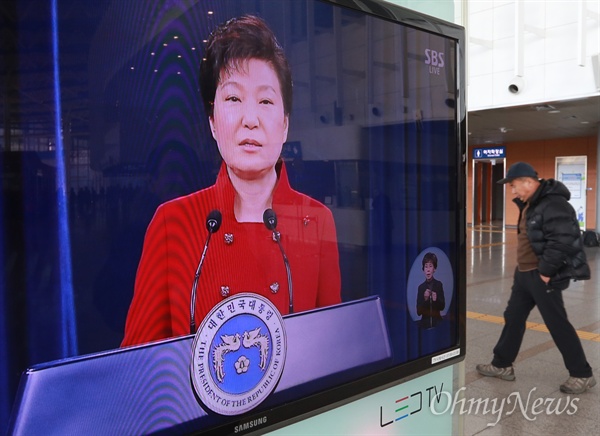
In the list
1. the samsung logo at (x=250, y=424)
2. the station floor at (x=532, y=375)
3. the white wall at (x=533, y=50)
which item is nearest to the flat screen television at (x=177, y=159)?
the samsung logo at (x=250, y=424)

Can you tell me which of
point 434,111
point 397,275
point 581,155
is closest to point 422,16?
point 434,111

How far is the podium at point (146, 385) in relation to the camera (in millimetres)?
969

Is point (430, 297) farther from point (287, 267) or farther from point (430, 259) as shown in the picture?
point (287, 267)

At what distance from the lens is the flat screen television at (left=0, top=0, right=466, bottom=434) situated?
0.94 meters

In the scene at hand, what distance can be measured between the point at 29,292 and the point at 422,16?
1.39 meters

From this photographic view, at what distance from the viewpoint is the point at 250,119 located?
Result: 4.09 ft

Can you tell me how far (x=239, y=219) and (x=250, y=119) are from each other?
246 mm

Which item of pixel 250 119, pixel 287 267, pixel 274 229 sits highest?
pixel 250 119

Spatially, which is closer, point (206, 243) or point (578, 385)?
point (206, 243)

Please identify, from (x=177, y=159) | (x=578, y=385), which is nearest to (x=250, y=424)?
(x=177, y=159)

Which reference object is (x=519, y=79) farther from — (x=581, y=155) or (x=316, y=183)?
(x=316, y=183)

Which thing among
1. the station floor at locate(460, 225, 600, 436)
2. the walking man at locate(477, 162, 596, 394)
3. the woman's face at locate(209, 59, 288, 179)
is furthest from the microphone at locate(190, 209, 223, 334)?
the walking man at locate(477, 162, 596, 394)

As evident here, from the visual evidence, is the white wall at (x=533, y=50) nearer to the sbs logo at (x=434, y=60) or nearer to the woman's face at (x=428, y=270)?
the sbs logo at (x=434, y=60)

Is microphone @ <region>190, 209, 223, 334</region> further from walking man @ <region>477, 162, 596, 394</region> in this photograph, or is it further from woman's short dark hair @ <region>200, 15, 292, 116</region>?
walking man @ <region>477, 162, 596, 394</region>
